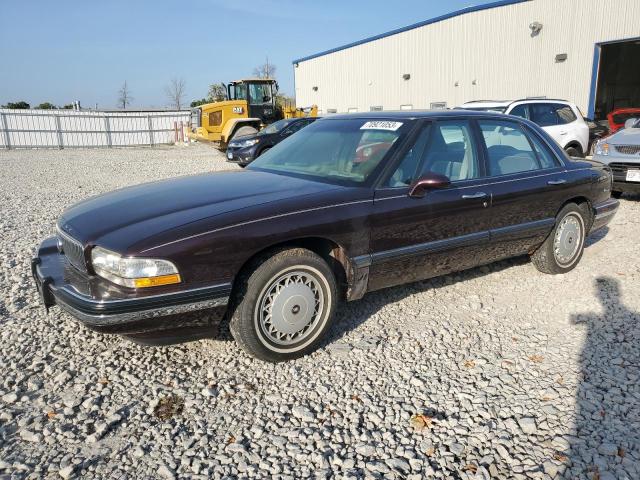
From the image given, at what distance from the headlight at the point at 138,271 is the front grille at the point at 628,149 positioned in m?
7.92

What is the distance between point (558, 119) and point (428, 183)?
8.03 metres

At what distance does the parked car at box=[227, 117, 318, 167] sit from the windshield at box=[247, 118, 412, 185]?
29.9 feet

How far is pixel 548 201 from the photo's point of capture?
14.5 feet

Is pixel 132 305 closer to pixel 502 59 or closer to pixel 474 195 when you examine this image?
pixel 474 195

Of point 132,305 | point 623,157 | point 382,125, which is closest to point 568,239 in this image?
point 382,125

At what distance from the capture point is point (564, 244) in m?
4.74

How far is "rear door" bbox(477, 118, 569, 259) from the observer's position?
4074 mm

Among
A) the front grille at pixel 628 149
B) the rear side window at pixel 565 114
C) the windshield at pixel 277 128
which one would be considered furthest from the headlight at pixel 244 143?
the front grille at pixel 628 149

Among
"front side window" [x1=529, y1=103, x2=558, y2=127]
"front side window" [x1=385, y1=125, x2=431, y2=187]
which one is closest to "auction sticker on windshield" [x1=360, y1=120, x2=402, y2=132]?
"front side window" [x1=385, y1=125, x2=431, y2=187]

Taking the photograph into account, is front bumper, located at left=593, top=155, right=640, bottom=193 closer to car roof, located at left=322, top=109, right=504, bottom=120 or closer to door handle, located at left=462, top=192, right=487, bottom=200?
car roof, located at left=322, top=109, right=504, bottom=120

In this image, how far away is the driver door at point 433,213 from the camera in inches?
134

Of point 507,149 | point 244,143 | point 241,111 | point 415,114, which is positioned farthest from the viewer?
point 241,111

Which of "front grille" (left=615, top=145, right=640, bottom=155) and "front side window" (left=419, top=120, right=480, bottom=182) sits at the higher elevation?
"front side window" (left=419, top=120, right=480, bottom=182)

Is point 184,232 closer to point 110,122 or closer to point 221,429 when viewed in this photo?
point 221,429
